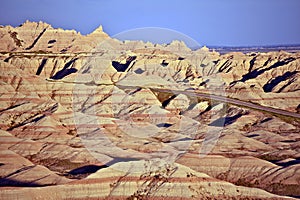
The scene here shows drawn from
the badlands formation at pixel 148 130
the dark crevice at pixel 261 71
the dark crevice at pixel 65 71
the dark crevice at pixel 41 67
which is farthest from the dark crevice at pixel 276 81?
the dark crevice at pixel 41 67

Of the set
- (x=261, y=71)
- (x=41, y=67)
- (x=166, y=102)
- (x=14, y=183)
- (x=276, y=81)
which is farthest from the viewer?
(x=261, y=71)

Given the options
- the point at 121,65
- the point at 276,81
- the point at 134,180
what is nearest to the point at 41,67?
the point at 121,65

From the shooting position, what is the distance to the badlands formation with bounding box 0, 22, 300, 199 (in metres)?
33.8

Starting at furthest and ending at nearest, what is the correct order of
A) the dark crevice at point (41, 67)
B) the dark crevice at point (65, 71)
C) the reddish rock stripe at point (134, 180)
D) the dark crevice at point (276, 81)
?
the dark crevice at point (41, 67) → the dark crevice at point (65, 71) → the dark crevice at point (276, 81) → the reddish rock stripe at point (134, 180)

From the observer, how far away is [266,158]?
159ft

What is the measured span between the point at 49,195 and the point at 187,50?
128m

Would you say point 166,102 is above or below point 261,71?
below

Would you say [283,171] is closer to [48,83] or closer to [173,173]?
[173,173]

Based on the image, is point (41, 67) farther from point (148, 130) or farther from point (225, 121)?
point (148, 130)

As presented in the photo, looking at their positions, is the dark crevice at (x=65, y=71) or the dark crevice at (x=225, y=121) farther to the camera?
the dark crevice at (x=65, y=71)

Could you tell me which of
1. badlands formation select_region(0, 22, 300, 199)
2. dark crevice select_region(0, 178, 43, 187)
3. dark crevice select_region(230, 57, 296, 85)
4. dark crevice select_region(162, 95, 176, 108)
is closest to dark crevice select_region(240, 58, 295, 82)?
dark crevice select_region(230, 57, 296, 85)

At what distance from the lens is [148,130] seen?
203 ft

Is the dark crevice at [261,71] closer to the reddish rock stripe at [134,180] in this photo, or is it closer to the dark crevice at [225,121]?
the dark crevice at [225,121]

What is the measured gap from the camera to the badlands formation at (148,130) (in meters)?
33.8
